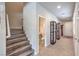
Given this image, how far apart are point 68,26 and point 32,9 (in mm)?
1151

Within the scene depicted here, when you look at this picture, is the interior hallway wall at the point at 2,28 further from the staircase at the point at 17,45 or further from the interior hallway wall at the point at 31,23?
the interior hallway wall at the point at 31,23

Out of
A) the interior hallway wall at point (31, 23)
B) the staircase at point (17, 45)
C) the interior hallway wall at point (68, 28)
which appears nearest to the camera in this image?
the interior hallway wall at point (68, 28)

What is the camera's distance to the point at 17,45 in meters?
2.61

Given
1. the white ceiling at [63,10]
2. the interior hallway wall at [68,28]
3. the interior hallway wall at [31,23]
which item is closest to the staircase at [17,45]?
the interior hallway wall at [31,23]

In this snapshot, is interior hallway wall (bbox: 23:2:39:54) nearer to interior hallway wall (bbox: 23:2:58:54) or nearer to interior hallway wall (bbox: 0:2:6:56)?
interior hallway wall (bbox: 23:2:58:54)

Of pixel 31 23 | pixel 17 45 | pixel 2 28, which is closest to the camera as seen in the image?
pixel 2 28

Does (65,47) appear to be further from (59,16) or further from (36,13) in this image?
(36,13)

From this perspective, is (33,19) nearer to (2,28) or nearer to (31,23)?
(31,23)

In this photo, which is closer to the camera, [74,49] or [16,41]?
[74,49]

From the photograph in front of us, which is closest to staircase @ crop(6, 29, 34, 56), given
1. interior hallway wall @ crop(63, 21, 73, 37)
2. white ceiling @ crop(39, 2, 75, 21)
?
interior hallway wall @ crop(63, 21, 73, 37)

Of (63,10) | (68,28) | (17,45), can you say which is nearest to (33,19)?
(17,45)

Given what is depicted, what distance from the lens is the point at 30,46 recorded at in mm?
2957

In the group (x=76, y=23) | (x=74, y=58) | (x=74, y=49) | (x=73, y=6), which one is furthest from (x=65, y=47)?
(x=73, y=6)

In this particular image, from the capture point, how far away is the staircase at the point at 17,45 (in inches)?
90.4
